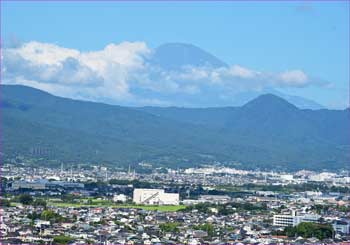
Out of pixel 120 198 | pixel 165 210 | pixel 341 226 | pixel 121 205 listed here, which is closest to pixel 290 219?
pixel 341 226

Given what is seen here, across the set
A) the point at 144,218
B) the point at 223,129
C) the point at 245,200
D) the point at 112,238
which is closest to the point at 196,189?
the point at 245,200

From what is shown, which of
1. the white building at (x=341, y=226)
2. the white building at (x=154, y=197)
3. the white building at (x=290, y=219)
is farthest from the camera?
the white building at (x=154, y=197)

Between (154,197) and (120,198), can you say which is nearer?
(120,198)

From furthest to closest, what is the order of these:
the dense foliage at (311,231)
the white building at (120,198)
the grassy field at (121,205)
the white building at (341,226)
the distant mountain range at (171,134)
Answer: the distant mountain range at (171,134), the white building at (120,198), the grassy field at (121,205), the white building at (341,226), the dense foliage at (311,231)

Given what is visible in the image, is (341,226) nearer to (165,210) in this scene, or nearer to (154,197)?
(165,210)

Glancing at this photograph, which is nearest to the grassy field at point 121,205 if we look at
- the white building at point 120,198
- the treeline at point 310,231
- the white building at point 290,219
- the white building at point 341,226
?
the white building at point 120,198

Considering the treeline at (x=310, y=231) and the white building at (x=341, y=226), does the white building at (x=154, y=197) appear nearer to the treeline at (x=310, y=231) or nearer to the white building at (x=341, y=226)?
the white building at (x=341, y=226)
